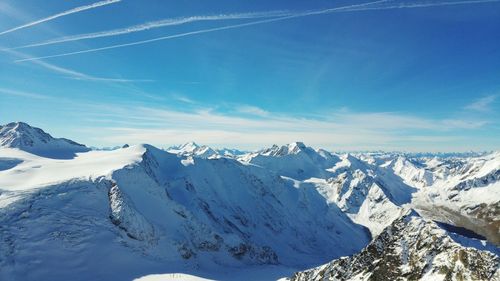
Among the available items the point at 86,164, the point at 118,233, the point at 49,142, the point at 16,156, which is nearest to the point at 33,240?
the point at 118,233

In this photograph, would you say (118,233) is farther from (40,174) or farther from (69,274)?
(40,174)

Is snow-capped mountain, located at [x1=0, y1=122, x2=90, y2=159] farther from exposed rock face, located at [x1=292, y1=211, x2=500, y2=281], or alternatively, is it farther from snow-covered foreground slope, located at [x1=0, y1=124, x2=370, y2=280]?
exposed rock face, located at [x1=292, y1=211, x2=500, y2=281]

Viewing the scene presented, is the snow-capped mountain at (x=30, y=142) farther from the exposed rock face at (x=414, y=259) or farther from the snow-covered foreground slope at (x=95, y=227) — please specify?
the exposed rock face at (x=414, y=259)

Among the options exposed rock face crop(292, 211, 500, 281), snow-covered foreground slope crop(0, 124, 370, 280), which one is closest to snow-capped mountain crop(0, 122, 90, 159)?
snow-covered foreground slope crop(0, 124, 370, 280)

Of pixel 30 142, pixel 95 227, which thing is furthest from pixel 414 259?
pixel 30 142

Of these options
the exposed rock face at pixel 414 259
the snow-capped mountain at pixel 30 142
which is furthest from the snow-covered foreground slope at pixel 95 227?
the exposed rock face at pixel 414 259
